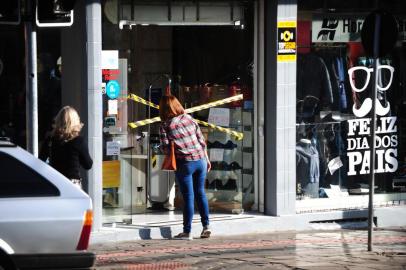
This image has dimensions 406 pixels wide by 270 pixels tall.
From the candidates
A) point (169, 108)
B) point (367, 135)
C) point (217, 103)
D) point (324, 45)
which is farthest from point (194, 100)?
point (367, 135)

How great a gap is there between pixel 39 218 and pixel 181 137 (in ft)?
13.2

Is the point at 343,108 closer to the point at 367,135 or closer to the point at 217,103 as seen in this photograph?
the point at 367,135

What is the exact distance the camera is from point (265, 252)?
1137 cm

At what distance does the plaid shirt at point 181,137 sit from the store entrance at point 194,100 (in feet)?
3.31

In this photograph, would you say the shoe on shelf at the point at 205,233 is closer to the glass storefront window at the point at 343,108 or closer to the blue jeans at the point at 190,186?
the blue jeans at the point at 190,186

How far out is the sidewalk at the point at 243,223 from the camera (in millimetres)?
12195

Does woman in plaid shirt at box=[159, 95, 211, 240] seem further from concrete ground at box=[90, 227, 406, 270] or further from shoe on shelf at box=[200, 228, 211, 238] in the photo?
concrete ground at box=[90, 227, 406, 270]

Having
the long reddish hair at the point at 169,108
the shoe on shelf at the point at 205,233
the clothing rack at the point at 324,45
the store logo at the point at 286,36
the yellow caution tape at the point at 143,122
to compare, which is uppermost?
the store logo at the point at 286,36

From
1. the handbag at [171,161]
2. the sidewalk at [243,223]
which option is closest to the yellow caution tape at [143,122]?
the handbag at [171,161]

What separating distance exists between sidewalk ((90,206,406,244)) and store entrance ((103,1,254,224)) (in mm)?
297

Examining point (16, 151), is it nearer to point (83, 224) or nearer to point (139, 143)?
point (83, 224)

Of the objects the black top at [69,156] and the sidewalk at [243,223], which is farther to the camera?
the sidewalk at [243,223]

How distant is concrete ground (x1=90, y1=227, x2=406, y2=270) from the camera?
10516 millimetres

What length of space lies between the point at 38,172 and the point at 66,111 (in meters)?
2.22
